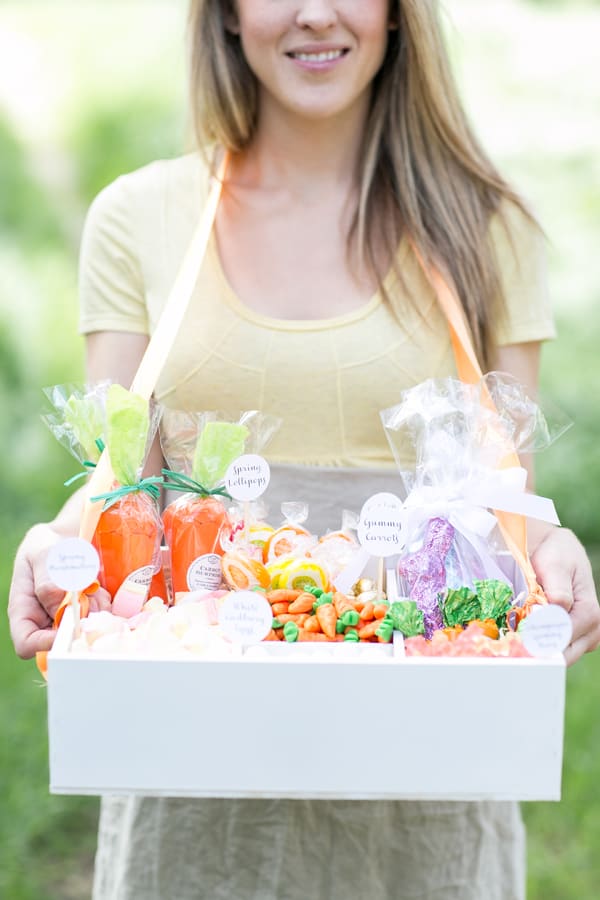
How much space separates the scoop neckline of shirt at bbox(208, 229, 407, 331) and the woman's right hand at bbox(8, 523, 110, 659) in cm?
46

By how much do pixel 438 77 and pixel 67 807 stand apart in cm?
217

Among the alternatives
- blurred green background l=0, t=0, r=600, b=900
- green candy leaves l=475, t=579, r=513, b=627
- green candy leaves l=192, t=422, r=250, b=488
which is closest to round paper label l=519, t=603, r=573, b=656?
green candy leaves l=475, t=579, r=513, b=627

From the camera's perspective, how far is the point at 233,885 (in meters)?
1.72

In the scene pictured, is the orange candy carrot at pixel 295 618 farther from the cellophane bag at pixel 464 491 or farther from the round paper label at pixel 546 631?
the round paper label at pixel 546 631

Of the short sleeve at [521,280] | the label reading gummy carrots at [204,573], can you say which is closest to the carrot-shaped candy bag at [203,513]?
the label reading gummy carrots at [204,573]

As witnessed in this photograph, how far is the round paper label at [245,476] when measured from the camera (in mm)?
1498

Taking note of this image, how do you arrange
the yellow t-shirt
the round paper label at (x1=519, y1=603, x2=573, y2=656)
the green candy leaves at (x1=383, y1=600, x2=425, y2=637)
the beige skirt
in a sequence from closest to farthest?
the round paper label at (x1=519, y1=603, x2=573, y2=656), the green candy leaves at (x1=383, y1=600, x2=425, y2=637), the beige skirt, the yellow t-shirt

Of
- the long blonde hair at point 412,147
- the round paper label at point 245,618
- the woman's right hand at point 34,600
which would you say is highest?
the long blonde hair at point 412,147

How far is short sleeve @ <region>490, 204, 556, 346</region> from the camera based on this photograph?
191 cm

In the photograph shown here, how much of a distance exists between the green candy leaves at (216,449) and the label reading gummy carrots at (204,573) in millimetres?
101

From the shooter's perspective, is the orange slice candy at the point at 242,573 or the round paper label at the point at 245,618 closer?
the round paper label at the point at 245,618

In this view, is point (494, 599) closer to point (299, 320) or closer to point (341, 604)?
point (341, 604)

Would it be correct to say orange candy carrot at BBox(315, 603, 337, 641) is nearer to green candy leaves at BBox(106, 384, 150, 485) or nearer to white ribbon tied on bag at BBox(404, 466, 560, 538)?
white ribbon tied on bag at BBox(404, 466, 560, 538)

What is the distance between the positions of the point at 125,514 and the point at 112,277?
554 millimetres
